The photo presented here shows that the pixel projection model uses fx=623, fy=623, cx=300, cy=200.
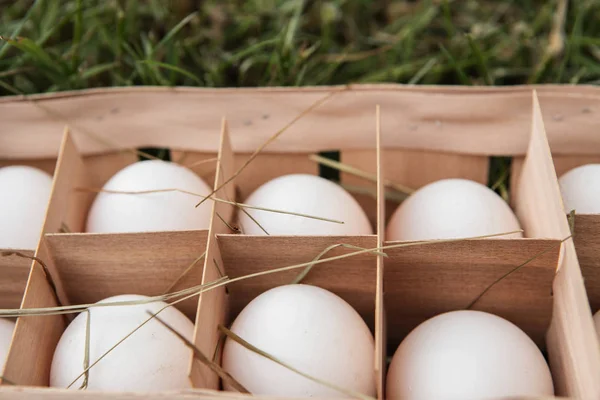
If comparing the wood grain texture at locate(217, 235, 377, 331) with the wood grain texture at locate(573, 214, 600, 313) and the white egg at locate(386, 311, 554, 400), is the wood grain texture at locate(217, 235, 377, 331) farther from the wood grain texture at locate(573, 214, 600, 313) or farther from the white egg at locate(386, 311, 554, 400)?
the wood grain texture at locate(573, 214, 600, 313)

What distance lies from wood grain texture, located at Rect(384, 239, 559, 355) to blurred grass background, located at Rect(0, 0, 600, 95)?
0.40m

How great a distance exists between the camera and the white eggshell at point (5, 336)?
81 cm

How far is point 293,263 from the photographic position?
845 millimetres

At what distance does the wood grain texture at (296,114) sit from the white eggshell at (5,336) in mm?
315

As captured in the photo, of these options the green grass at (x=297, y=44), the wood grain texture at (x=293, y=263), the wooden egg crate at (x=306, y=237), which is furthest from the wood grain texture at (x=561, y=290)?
the wood grain texture at (x=293, y=263)

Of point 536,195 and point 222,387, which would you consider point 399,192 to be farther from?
point 222,387

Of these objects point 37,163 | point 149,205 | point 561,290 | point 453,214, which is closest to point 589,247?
point 561,290

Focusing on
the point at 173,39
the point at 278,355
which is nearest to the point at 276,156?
the point at 173,39

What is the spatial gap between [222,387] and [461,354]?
0.30 m

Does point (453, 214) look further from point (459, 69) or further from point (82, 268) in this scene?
point (82, 268)

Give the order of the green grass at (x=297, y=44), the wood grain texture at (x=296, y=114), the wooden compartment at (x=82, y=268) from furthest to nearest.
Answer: the green grass at (x=297, y=44), the wood grain texture at (x=296, y=114), the wooden compartment at (x=82, y=268)

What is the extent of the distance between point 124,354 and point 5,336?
0.68ft

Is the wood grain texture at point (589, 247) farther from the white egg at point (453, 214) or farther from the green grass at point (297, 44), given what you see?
the green grass at point (297, 44)

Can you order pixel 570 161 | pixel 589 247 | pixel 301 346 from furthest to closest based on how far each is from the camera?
pixel 570 161 < pixel 589 247 < pixel 301 346
